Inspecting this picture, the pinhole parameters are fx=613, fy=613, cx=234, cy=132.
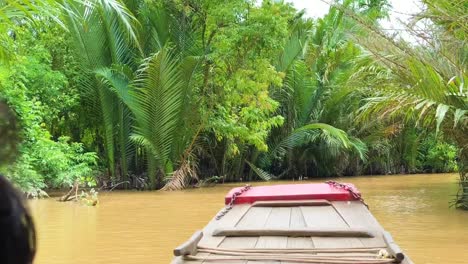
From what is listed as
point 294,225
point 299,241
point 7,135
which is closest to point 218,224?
point 294,225

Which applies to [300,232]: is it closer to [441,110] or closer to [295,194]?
[295,194]

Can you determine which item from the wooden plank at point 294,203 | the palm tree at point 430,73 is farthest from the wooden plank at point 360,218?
the palm tree at point 430,73

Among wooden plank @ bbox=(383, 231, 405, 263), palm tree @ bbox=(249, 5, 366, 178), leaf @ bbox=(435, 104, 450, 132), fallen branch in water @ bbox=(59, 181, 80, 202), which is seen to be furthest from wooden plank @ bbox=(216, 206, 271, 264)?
palm tree @ bbox=(249, 5, 366, 178)

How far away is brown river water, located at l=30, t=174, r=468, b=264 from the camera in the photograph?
17.6 feet

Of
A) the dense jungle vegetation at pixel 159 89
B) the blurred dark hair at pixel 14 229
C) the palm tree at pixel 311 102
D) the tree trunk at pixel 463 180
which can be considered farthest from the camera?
the palm tree at pixel 311 102

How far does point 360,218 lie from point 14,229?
3944 millimetres

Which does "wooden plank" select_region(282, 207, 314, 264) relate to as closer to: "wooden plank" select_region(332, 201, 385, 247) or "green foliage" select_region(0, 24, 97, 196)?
"wooden plank" select_region(332, 201, 385, 247)

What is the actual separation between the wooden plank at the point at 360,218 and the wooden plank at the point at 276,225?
41 centimetres

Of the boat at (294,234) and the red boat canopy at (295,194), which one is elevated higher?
the red boat canopy at (295,194)

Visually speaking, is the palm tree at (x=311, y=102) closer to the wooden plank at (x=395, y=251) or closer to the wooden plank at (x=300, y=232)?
the wooden plank at (x=300, y=232)

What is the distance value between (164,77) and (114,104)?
1.92 m

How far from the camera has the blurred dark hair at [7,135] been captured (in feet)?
1.89

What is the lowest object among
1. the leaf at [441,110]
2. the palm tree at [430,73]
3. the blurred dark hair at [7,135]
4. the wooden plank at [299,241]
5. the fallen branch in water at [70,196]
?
the fallen branch in water at [70,196]

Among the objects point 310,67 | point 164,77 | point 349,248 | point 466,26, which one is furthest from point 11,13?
point 310,67
